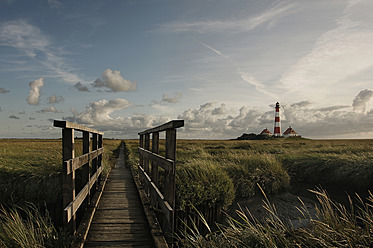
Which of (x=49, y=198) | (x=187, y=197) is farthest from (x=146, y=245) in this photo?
(x=49, y=198)

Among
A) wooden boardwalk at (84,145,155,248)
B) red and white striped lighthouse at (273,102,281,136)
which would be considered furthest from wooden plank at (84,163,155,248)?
red and white striped lighthouse at (273,102,281,136)

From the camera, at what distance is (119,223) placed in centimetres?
538

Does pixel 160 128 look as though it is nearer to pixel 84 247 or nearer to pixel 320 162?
pixel 84 247

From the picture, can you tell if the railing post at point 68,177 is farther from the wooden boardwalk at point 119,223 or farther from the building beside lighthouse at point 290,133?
the building beside lighthouse at point 290,133

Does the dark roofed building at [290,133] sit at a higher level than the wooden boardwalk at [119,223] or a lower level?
higher

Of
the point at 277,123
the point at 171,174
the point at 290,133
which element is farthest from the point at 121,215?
the point at 290,133

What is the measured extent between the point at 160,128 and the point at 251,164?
652 centimetres

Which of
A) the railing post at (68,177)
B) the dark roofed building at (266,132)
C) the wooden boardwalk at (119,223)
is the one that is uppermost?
the dark roofed building at (266,132)

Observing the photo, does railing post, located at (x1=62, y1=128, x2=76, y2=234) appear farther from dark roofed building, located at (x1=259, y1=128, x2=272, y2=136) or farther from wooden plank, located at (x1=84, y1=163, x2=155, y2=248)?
A: dark roofed building, located at (x1=259, y1=128, x2=272, y2=136)

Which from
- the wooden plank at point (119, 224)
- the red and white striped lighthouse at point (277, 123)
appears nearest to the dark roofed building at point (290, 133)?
the red and white striped lighthouse at point (277, 123)

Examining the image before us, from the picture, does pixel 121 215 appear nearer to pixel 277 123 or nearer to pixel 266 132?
pixel 277 123

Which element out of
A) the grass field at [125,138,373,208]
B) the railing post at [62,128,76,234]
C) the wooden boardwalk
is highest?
the railing post at [62,128,76,234]

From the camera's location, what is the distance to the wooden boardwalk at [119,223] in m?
4.53

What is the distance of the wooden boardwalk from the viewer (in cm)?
453
